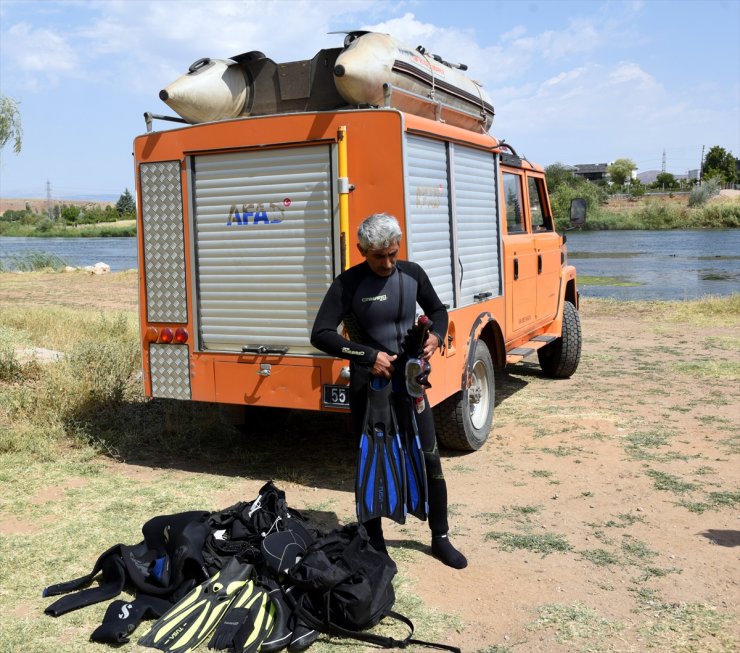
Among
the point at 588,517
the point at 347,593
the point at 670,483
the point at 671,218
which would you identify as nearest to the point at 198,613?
the point at 347,593

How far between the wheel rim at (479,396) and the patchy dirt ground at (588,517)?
0.25 metres

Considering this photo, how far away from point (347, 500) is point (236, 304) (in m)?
1.61

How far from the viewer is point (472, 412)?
22.6 ft

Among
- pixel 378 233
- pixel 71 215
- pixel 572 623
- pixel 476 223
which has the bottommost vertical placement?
pixel 572 623

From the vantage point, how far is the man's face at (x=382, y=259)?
4.25m

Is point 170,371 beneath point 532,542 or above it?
above

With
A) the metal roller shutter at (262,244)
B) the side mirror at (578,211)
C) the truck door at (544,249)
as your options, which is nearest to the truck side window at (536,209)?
the truck door at (544,249)

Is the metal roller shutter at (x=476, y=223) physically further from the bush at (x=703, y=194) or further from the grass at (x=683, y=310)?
the bush at (x=703, y=194)

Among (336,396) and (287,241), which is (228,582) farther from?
(287,241)

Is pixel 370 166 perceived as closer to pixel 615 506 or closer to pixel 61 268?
pixel 615 506

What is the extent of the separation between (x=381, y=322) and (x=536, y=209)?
4831 mm

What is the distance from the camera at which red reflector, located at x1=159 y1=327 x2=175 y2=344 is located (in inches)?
243

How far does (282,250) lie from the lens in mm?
5766

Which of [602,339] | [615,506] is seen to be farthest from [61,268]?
[615,506]
